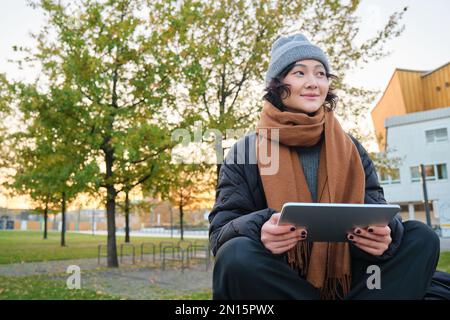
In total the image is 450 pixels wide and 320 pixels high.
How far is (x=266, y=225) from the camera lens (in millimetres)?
1512

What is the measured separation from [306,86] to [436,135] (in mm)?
35181

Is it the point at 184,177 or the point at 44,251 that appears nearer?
the point at 184,177

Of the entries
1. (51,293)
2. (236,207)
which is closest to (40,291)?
(51,293)

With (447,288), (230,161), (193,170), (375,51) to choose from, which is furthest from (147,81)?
(447,288)

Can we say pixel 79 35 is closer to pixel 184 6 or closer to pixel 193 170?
pixel 184 6

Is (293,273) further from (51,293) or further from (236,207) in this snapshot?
(51,293)

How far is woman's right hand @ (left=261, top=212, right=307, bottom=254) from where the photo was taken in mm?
1472

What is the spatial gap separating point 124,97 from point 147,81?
1101 millimetres

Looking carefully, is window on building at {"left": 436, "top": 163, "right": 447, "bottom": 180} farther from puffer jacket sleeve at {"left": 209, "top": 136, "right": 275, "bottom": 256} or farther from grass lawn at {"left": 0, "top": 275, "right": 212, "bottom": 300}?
puffer jacket sleeve at {"left": 209, "top": 136, "right": 275, "bottom": 256}

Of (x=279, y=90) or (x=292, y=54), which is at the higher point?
(x=292, y=54)

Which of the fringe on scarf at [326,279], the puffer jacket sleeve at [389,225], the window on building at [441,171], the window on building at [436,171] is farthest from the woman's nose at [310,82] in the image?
the window on building at [441,171]

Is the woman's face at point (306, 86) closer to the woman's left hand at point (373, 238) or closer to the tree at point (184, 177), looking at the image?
the woman's left hand at point (373, 238)

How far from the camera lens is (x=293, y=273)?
1477 millimetres

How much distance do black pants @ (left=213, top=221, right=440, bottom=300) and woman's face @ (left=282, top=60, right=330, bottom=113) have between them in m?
0.86
